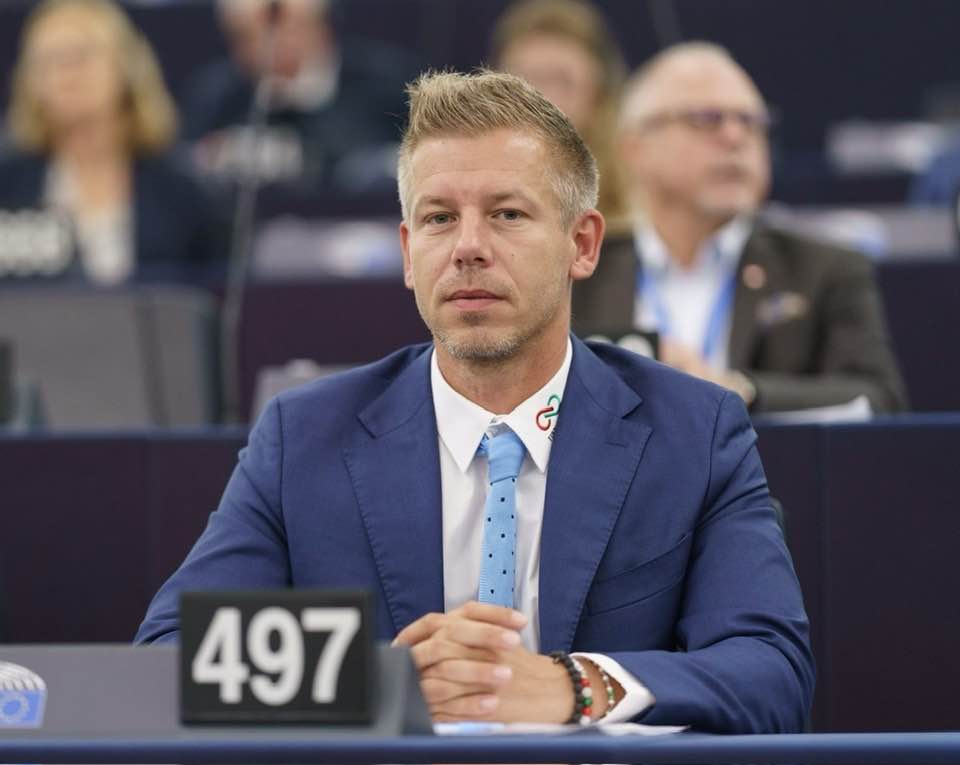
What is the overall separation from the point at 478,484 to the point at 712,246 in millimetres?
1795

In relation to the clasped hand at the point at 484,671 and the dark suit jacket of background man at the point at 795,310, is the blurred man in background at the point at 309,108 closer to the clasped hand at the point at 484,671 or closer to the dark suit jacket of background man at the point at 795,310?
the dark suit jacket of background man at the point at 795,310

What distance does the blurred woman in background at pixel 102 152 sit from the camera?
4.93 m

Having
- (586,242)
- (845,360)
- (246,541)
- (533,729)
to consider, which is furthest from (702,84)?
(533,729)

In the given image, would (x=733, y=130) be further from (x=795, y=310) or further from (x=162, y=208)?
(x=162, y=208)

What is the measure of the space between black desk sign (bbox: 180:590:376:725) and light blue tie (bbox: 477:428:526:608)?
0.58m

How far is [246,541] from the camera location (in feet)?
6.60

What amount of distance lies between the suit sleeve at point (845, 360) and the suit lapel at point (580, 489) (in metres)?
1.05

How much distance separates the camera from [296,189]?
5.23 m

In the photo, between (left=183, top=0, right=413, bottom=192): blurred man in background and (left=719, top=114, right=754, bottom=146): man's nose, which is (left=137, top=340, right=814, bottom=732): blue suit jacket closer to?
(left=719, top=114, right=754, bottom=146): man's nose

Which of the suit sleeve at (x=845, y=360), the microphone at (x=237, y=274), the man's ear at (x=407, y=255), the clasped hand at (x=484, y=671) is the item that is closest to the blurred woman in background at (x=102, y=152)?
the microphone at (x=237, y=274)

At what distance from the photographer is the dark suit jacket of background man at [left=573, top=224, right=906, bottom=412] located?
342 cm

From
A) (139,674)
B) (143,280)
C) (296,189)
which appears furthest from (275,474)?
(296,189)

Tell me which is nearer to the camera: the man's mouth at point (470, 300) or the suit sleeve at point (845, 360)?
the man's mouth at point (470, 300)

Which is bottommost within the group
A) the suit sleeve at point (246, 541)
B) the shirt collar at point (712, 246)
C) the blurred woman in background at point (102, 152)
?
the suit sleeve at point (246, 541)
